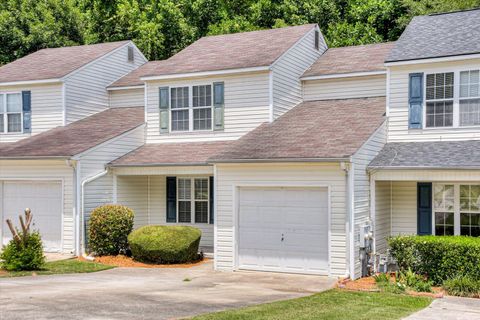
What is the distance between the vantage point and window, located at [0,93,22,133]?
81.1ft

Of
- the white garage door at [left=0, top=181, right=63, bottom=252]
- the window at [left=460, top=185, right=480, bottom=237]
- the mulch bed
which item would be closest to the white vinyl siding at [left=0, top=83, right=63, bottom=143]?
the white garage door at [left=0, top=181, right=63, bottom=252]

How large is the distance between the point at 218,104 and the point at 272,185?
18.1ft

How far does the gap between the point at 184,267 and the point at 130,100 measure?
960 cm

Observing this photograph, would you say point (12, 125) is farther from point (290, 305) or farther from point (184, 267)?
point (290, 305)

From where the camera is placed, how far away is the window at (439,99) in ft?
58.3

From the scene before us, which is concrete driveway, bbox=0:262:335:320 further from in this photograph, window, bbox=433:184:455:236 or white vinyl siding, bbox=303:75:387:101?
white vinyl siding, bbox=303:75:387:101

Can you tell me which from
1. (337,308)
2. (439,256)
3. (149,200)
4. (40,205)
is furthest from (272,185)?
(40,205)

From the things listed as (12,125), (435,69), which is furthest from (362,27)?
(12,125)

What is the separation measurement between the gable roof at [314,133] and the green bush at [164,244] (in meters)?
2.59

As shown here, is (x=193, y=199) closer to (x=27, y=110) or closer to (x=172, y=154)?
(x=172, y=154)

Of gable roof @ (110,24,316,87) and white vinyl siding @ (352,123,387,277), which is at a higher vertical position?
gable roof @ (110,24,316,87)

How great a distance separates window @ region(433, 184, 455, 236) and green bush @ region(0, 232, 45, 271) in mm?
10908

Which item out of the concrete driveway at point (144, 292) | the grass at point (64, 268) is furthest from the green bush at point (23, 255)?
the concrete driveway at point (144, 292)

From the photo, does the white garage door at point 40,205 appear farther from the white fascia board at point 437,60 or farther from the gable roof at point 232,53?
the white fascia board at point 437,60
